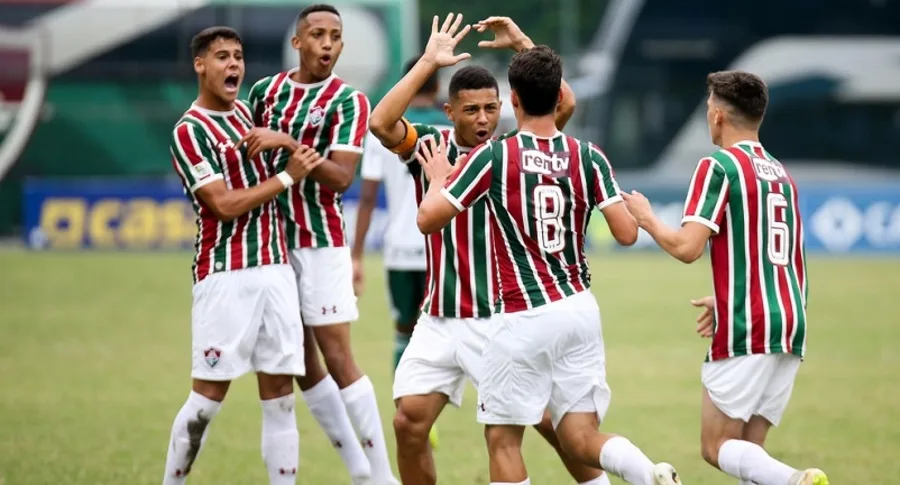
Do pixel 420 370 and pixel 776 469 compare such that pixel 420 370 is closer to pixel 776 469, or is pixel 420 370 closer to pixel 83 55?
pixel 776 469

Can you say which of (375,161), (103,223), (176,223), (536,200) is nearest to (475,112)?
(536,200)

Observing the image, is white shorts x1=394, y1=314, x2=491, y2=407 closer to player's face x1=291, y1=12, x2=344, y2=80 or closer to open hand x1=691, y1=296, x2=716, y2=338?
open hand x1=691, y1=296, x2=716, y2=338

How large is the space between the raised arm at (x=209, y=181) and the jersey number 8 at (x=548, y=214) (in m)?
1.50

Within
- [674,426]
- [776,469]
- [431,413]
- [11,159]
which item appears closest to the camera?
[776,469]

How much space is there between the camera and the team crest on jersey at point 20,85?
32.8 metres

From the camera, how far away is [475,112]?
6.58 metres

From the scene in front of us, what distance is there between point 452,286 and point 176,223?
20.0 meters

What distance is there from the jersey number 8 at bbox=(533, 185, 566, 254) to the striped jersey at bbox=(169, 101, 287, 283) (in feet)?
5.38

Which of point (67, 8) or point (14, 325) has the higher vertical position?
point (67, 8)

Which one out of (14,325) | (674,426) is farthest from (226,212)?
(14,325)

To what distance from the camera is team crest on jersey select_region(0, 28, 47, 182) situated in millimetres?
32750

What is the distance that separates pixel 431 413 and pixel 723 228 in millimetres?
1622

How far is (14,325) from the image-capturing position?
629 inches

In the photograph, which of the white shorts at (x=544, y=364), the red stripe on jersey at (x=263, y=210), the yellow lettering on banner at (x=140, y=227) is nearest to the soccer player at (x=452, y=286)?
the white shorts at (x=544, y=364)
